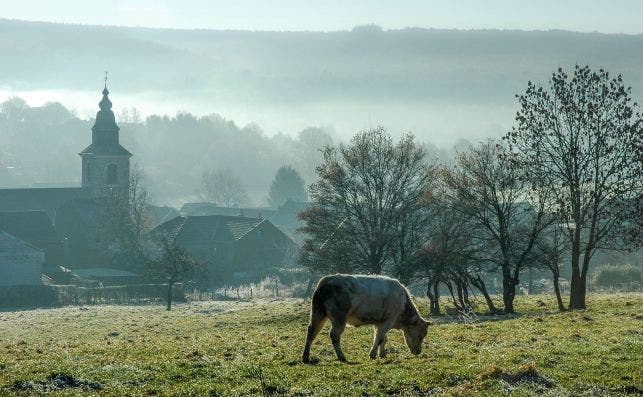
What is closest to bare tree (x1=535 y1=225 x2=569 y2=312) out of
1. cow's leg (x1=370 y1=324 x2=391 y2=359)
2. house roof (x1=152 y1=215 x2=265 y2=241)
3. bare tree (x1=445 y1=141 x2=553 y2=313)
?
bare tree (x1=445 y1=141 x2=553 y2=313)

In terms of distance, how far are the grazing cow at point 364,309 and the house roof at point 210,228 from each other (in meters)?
85.8

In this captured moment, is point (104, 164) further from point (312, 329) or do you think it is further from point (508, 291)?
point (312, 329)

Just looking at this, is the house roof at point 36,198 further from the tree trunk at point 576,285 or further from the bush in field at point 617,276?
the tree trunk at point 576,285

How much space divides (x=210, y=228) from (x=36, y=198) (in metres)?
Answer: 31.2

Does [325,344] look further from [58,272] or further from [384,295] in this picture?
[58,272]

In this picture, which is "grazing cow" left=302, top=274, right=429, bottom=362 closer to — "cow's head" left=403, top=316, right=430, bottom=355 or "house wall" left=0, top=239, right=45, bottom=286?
"cow's head" left=403, top=316, right=430, bottom=355

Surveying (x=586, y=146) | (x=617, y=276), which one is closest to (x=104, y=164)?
(x=617, y=276)

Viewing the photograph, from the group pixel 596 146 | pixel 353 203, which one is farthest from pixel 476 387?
pixel 353 203

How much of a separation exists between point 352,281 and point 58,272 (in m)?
85.1

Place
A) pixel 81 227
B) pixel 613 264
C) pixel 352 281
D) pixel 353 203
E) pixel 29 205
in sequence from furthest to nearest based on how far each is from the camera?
1. pixel 29 205
2. pixel 81 227
3. pixel 613 264
4. pixel 353 203
5. pixel 352 281

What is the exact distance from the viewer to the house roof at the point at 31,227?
108938 millimetres

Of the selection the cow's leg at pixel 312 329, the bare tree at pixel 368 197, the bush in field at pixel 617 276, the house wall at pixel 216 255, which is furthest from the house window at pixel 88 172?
the cow's leg at pixel 312 329

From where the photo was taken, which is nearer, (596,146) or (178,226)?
(596,146)

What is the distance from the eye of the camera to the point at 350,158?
5359cm
